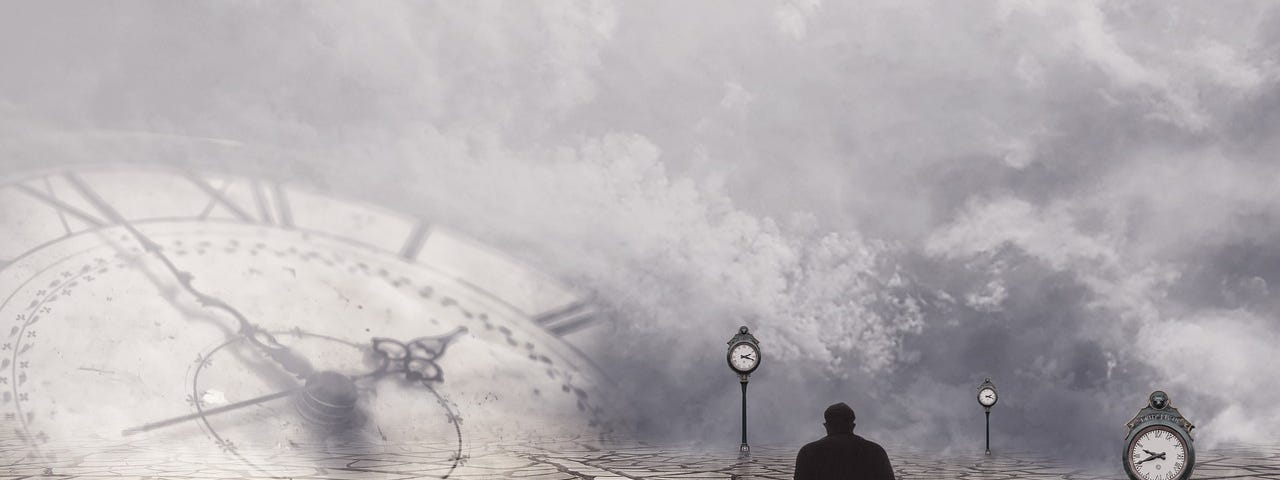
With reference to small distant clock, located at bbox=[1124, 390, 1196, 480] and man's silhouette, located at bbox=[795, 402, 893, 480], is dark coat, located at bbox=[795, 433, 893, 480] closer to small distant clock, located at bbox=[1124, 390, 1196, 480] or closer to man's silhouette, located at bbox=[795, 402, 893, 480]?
man's silhouette, located at bbox=[795, 402, 893, 480]

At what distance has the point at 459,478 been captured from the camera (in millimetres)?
7297

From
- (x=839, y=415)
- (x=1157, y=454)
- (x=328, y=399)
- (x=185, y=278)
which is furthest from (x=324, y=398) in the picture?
(x=1157, y=454)

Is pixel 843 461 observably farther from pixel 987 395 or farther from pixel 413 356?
pixel 987 395

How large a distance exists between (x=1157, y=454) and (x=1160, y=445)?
4cm

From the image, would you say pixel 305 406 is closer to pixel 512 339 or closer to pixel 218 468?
pixel 218 468

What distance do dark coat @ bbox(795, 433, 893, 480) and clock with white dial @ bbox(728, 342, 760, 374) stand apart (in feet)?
16.0

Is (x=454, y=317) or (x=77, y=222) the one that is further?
(x=454, y=317)

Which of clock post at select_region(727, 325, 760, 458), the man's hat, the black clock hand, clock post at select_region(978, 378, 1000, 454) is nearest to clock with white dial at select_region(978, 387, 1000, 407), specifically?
clock post at select_region(978, 378, 1000, 454)

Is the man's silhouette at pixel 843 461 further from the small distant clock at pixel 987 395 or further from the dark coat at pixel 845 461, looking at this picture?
the small distant clock at pixel 987 395

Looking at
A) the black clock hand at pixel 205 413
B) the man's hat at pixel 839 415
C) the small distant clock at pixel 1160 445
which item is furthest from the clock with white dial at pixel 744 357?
the man's hat at pixel 839 415

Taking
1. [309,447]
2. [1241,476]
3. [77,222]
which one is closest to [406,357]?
[309,447]

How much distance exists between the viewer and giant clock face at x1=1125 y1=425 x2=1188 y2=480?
4.32 metres

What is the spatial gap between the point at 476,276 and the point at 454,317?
0.51 meters

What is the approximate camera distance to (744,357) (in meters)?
8.01
